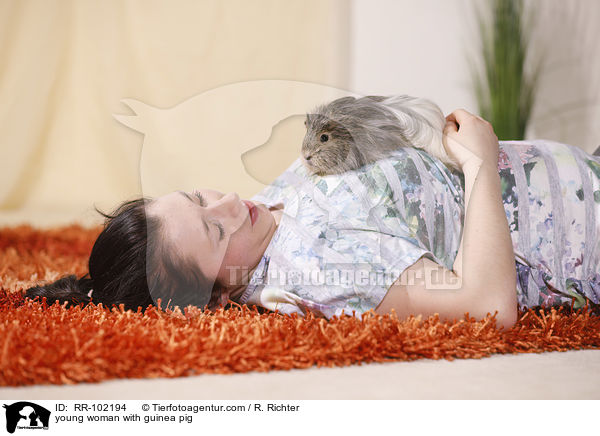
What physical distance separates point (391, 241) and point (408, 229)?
7cm

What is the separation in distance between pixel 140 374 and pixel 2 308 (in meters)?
0.45

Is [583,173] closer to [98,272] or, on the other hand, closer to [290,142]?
[290,142]

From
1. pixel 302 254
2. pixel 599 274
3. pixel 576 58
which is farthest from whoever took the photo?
pixel 576 58

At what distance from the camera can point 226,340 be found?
78cm

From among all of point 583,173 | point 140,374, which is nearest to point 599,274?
point 583,173

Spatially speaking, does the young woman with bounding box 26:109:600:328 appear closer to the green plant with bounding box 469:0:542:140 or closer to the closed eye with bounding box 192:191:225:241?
the closed eye with bounding box 192:191:225:241

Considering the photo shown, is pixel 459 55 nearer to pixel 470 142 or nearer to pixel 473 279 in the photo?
pixel 470 142

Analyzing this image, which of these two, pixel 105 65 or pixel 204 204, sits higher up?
pixel 105 65

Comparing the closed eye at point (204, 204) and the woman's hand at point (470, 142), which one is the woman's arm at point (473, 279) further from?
the closed eye at point (204, 204)

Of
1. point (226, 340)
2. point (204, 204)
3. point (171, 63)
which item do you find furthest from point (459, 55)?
point (226, 340)

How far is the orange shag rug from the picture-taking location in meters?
0.72
